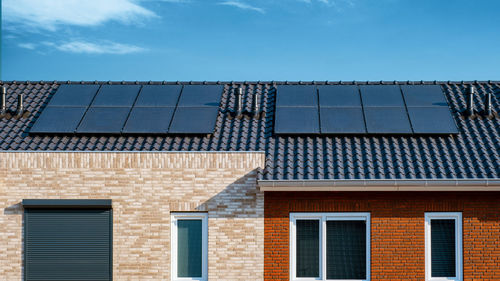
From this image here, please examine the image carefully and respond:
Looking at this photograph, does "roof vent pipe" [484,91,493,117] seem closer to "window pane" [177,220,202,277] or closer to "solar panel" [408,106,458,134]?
"solar panel" [408,106,458,134]

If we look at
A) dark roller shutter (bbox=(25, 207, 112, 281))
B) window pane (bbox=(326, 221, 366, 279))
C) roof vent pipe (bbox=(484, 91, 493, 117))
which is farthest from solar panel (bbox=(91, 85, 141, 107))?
roof vent pipe (bbox=(484, 91, 493, 117))

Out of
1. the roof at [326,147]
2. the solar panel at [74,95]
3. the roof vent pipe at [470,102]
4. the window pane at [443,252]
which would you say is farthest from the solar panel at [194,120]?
the roof vent pipe at [470,102]

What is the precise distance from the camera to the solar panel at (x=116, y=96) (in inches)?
537

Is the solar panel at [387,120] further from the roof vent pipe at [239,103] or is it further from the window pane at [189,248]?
the window pane at [189,248]

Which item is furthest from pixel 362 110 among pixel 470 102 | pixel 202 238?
pixel 202 238

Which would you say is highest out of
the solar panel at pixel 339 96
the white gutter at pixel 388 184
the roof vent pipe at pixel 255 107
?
the solar panel at pixel 339 96

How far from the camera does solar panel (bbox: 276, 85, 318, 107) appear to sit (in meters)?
13.7

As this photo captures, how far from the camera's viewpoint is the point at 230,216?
11.1 metres

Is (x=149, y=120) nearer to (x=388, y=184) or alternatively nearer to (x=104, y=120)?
(x=104, y=120)

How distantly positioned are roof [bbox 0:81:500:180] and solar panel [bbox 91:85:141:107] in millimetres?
1381

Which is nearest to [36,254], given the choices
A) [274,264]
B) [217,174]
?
[217,174]

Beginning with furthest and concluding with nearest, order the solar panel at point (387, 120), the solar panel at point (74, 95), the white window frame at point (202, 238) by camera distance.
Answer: the solar panel at point (74, 95) → the solar panel at point (387, 120) → the white window frame at point (202, 238)

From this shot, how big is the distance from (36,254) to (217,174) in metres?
4.15

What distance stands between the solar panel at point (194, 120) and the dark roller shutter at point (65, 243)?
2583 millimetres
